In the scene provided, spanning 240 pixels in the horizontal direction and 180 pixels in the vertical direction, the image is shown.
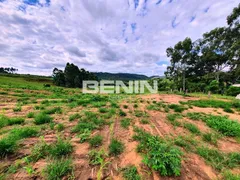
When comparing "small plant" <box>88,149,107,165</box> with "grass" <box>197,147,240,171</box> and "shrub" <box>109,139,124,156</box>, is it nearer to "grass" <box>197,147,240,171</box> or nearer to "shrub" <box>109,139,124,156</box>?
"shrub" <box>109,139,124,156</box>

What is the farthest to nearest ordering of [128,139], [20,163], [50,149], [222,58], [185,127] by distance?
[222,58], [185,127], [128,139], [50,149], [20,163]

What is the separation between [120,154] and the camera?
2.36 meters

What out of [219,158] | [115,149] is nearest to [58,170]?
[115,149]

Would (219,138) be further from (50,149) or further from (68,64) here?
(68,64)

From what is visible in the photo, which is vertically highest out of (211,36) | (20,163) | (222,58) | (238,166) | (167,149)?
(211,36)

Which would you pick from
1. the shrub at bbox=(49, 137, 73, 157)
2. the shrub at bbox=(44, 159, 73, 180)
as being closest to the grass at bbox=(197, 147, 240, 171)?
the shrub at bbox=(44, 159, 73, 180)

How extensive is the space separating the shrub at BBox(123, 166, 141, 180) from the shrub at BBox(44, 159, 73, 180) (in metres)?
0.95

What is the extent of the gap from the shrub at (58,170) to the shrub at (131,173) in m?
0.95

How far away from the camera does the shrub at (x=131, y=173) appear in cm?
176

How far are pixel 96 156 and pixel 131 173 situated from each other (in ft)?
2.53

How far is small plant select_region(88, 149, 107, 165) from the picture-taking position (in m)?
2.07

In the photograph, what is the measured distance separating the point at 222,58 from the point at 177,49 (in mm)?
9266

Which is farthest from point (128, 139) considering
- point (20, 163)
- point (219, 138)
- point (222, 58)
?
point (222, 58)

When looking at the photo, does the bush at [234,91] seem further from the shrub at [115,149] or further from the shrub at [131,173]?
the shrub at [131,173]
